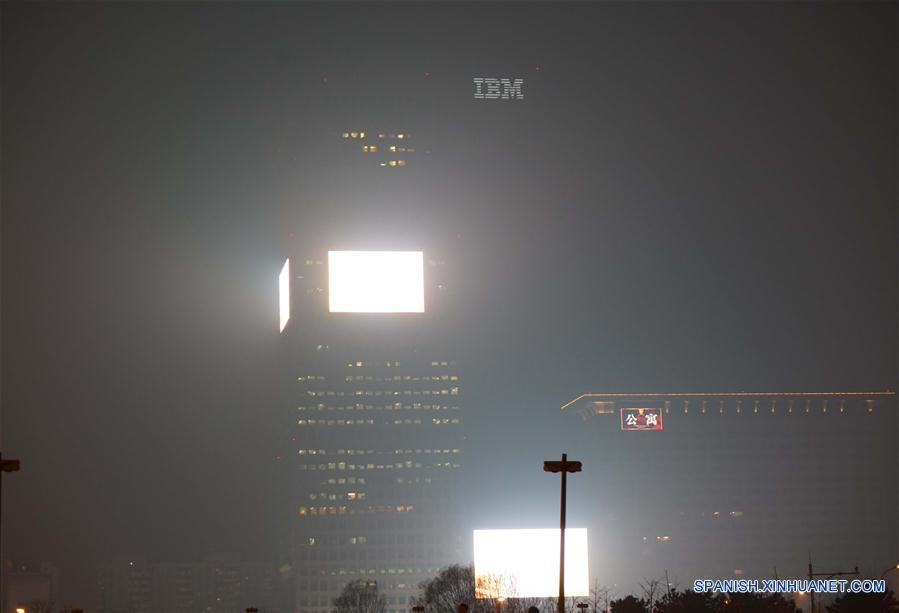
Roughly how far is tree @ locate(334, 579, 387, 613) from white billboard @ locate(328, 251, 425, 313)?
39553 mm

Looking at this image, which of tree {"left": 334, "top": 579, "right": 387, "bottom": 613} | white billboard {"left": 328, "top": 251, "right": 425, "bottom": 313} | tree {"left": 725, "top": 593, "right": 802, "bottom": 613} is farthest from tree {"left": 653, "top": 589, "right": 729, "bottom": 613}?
white billboard {"left": 328, "top": 251, "right": 425, "bottom": 313}

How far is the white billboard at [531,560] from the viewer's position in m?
160

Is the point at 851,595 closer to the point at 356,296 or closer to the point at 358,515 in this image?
the point at 356,296

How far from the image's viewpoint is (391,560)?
19362 centimetres

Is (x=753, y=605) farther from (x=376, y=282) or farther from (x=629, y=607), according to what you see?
(x=376, y=282)

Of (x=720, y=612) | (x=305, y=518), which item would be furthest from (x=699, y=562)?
(x=720, y=612)

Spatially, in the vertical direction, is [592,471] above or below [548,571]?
above

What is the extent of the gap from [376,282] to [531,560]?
151ft

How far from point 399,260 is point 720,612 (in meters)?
117

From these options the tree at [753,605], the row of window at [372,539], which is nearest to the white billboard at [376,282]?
the row of window at [372,539]

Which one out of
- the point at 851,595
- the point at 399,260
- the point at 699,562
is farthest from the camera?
the point at 699,562

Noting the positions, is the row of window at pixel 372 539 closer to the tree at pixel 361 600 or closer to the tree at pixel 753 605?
the tree at pixel 361 600

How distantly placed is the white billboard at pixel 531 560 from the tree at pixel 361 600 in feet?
47.5

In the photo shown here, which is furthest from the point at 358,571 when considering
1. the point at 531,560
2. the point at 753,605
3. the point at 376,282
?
the point at 753,605
